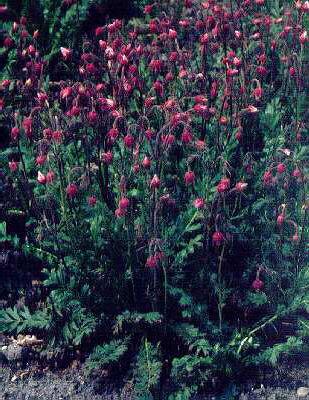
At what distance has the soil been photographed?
10.7ft

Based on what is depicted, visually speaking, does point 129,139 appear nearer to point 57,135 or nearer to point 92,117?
point 92,117

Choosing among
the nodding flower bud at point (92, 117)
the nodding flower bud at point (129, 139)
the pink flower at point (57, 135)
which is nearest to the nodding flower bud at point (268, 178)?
the nodding flower bud at point (129, 139)

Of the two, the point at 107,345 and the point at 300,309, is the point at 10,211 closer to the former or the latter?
the point at 107,345

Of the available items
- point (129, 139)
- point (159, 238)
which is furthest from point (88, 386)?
point (129, 139)

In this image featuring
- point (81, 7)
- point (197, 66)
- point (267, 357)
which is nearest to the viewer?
point (267, 357)

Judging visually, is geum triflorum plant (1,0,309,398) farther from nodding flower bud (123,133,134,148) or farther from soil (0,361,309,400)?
soil (0,361,309,400)

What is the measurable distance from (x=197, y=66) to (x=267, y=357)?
225cm

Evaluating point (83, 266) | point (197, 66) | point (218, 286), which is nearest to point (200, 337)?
point (218, 286)

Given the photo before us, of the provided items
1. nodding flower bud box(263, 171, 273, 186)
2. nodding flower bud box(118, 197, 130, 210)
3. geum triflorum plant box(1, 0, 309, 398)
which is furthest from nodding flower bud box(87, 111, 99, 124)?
nodding flower bud box(263, 171, 273, 186)

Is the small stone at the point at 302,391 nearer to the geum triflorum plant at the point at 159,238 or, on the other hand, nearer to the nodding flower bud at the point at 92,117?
the geum triflorum plant at the point at 159,238

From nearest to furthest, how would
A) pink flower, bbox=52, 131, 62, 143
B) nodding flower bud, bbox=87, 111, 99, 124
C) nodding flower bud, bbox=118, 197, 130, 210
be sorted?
nodding flower bud, bbox=118, 197, 130, 210 < pink flower, bbox=52, 131, 62, 143 < nodding flower bud, bbox=87, 111, 99, 124

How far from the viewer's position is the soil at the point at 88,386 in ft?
10.7

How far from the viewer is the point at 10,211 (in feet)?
→ 13.2

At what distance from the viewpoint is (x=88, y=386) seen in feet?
11.1
